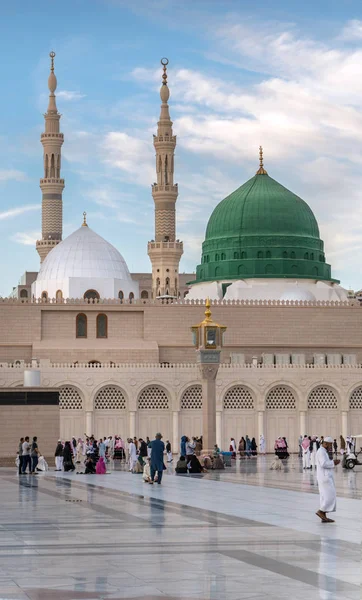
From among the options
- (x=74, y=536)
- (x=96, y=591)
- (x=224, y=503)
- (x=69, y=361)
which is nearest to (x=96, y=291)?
(x=69, y=361)

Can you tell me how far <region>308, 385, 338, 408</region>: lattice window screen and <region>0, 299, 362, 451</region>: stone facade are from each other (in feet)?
0.12

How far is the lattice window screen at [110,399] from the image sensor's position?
135 ft

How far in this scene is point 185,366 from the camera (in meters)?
41.7

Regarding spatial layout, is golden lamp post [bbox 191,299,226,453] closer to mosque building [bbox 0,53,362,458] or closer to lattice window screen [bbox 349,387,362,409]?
mosque building [bbox 0,53,362,458]

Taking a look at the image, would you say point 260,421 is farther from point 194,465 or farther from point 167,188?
point 194,465

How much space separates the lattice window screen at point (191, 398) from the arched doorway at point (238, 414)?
985 millimetres

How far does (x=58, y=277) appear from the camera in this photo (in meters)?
49.4

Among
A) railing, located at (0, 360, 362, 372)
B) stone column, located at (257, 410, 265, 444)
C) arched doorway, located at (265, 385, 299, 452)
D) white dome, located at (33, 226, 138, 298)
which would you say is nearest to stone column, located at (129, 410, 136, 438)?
railing, located at (0, 360, 362, 372)

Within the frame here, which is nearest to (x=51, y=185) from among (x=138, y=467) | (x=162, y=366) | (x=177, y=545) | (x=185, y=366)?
(x=162, y=366)

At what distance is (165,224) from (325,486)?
134ft

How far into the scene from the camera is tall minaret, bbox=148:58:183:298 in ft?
171

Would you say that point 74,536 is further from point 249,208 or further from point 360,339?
point 249,208

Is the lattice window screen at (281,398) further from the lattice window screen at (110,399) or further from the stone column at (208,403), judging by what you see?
the stone column at (208,403)

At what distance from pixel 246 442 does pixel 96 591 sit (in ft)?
106
